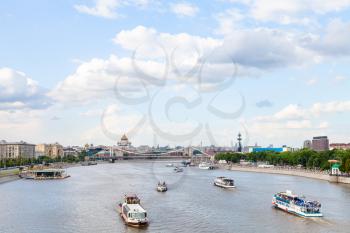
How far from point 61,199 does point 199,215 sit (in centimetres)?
1555

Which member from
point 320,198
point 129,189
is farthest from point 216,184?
point 320,198

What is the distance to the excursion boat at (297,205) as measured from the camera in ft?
115

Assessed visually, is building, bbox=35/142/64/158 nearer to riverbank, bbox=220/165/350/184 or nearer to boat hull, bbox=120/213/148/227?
riverbank, bbox=220/165/350/184

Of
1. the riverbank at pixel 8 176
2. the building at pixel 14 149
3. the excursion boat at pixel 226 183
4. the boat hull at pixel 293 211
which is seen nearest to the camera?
the boat hull at pixel 293 211

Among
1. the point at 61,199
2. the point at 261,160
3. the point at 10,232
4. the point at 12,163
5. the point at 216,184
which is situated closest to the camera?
the point at 10,232

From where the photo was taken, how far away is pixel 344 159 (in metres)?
66.8

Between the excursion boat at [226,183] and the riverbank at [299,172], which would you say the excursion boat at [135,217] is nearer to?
the excursion boat at [226,183]

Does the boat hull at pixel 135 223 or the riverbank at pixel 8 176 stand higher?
the riverbank at pixel 8 176

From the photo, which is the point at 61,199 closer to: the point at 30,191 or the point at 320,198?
the point at 30,191

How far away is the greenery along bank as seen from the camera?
70.6m

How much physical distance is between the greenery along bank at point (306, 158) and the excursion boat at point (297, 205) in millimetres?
28289

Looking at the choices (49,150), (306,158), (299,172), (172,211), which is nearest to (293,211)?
(172,211)

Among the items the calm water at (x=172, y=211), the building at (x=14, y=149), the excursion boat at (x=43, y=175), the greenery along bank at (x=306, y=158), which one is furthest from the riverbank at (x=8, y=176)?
the building at (x=14, y=149)

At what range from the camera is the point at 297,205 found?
1438 inches
